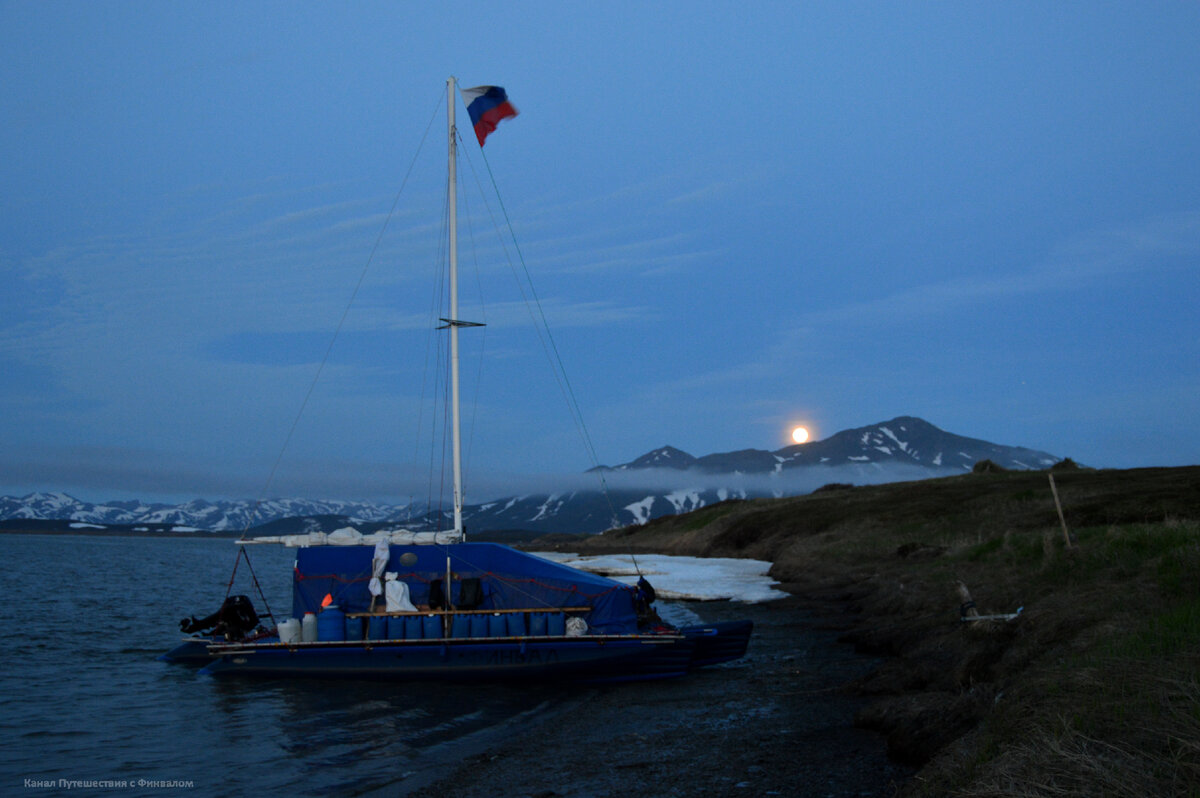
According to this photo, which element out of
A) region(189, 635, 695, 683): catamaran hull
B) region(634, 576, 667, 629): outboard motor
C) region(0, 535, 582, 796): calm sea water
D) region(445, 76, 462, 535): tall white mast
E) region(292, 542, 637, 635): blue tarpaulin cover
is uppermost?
region(445, 76, 462, 535): tall white mast

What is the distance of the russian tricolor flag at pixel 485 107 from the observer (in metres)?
26.0

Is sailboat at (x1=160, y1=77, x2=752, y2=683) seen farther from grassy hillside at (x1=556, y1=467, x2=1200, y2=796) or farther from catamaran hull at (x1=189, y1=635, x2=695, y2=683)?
grassy hillside at (x1=556, y1=467, x2=1200, y2=796)

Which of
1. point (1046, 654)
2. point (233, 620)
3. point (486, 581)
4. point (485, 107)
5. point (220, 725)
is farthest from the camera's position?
point (485, 107)

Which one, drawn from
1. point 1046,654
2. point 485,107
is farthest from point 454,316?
point 1046,654

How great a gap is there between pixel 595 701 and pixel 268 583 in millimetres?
52515

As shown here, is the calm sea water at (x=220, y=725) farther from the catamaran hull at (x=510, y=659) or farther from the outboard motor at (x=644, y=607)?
the outboard motor at (x=644, y=607)

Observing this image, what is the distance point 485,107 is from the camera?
2623 centimetres

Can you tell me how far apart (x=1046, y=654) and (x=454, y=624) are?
13.2m

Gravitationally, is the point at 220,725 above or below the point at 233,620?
below

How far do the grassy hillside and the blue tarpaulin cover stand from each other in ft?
22.7

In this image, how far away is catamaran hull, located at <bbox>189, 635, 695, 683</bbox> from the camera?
67.6ft

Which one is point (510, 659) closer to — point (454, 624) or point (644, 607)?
point (454, 624)

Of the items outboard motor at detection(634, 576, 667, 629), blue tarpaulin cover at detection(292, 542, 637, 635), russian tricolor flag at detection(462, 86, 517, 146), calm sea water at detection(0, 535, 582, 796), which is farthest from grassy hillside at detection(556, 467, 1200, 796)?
russian tricolor flag at detection(462, 86, 517, 146)

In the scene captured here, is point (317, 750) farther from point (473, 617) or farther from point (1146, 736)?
point (1146, 736)
